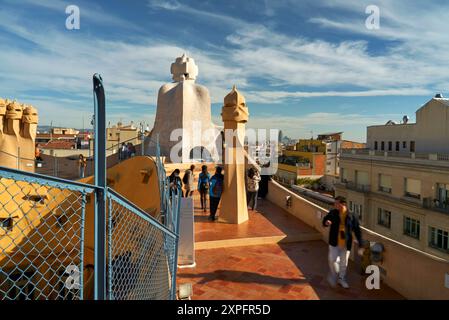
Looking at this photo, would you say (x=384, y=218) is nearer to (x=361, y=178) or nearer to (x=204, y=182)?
(x=361, y=178)

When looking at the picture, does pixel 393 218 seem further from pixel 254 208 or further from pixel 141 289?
pixel 141 289

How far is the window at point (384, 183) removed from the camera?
23019 mm

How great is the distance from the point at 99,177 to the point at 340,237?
4132 millimetres

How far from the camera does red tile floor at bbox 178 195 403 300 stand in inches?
182

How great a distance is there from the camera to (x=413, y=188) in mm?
20719

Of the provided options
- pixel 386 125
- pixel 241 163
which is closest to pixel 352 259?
pixel 241 163

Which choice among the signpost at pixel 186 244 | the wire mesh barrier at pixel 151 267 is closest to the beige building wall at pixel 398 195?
the signpost at pixel 186 244

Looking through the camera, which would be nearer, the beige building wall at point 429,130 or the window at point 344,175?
the beige building wall at point 429,130

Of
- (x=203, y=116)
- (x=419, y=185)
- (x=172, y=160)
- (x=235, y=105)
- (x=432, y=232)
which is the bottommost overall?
(x=432, y=232)

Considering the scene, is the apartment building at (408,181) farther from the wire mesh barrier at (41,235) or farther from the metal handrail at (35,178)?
the metal handrail at (35,178)

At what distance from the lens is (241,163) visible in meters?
8.16

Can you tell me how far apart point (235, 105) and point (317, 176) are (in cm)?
3810

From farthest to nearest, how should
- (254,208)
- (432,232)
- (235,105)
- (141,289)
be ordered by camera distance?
(432,232)
(254,208)
(235,105)
(141,289)

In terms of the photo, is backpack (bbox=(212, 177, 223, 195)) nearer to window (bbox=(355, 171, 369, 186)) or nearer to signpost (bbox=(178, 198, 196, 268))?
signpost (bbox=(178, 198, 196, 268))
